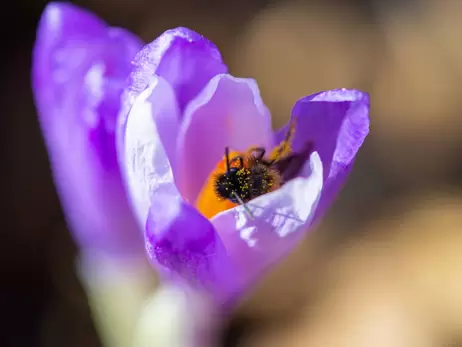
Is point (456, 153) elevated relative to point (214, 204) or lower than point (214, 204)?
lower

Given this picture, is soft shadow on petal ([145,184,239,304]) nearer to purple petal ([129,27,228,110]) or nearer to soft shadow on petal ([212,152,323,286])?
soft shadow on petal ([212,152,323,286])

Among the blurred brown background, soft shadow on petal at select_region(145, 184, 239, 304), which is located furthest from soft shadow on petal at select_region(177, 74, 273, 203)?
the blurred brown background

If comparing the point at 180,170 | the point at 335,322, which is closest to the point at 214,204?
the point at 180,170

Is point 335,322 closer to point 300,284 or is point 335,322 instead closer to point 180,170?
point 300,284

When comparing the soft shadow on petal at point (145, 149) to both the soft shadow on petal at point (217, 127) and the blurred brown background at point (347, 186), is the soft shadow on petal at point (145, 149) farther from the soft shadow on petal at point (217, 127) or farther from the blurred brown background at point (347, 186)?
the blurred brown background at point (347, 186)

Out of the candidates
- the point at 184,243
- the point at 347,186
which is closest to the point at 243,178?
the point at 184,243

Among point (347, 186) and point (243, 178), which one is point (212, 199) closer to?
point (243, 178)
